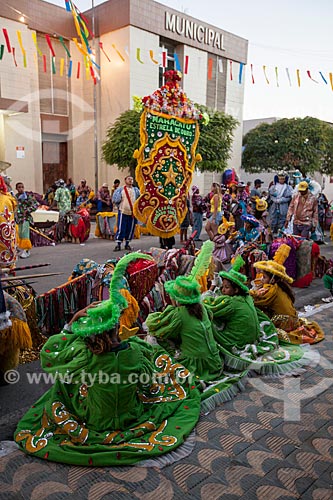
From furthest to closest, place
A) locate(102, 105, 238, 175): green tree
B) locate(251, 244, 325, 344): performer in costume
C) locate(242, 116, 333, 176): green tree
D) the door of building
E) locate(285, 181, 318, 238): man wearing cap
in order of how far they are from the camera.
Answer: locate(242, 116, 333, 176): green tree < the door of building < locate(102, 105, 238, 175): green tree < locate(285, 181, 318, 238): man wearing cap < locate(251, 244, 325, 344): performer in costume

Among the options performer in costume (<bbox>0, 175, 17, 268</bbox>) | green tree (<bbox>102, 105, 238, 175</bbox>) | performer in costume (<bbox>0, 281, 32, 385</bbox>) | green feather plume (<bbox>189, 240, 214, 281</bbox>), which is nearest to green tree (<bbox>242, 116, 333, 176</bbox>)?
green tree (<bbox>102, 105, 238, 175</bbox>)

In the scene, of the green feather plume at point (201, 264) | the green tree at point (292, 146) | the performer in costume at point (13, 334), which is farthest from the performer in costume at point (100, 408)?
the green tree at point (292, 146)

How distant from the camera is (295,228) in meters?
8.10

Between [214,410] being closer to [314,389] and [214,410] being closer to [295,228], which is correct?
[314,389]

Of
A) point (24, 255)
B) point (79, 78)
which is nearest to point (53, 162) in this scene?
point (79, 78)

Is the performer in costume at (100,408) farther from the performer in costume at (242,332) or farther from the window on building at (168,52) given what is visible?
the window on building at (168,52)

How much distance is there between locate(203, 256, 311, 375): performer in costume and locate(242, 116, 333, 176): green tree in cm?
1968

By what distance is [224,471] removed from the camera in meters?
2.42

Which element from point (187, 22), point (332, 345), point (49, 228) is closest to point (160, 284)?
point (332, 345)

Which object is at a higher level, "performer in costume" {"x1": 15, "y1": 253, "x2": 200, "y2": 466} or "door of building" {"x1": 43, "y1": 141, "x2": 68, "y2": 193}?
"door of building" {"x1": 43, "y1": 141, "x2": 68, "y2": 193}

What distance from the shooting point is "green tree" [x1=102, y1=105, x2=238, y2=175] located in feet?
50.0

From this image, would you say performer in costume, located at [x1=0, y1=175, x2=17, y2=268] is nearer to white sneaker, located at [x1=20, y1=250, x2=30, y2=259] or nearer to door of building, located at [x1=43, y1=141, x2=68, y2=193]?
white sneaker, located at [x1=20, y1=250, x2=30, y2=259]

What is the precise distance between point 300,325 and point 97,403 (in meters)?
2.70

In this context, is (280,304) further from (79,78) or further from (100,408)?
(79,78)
